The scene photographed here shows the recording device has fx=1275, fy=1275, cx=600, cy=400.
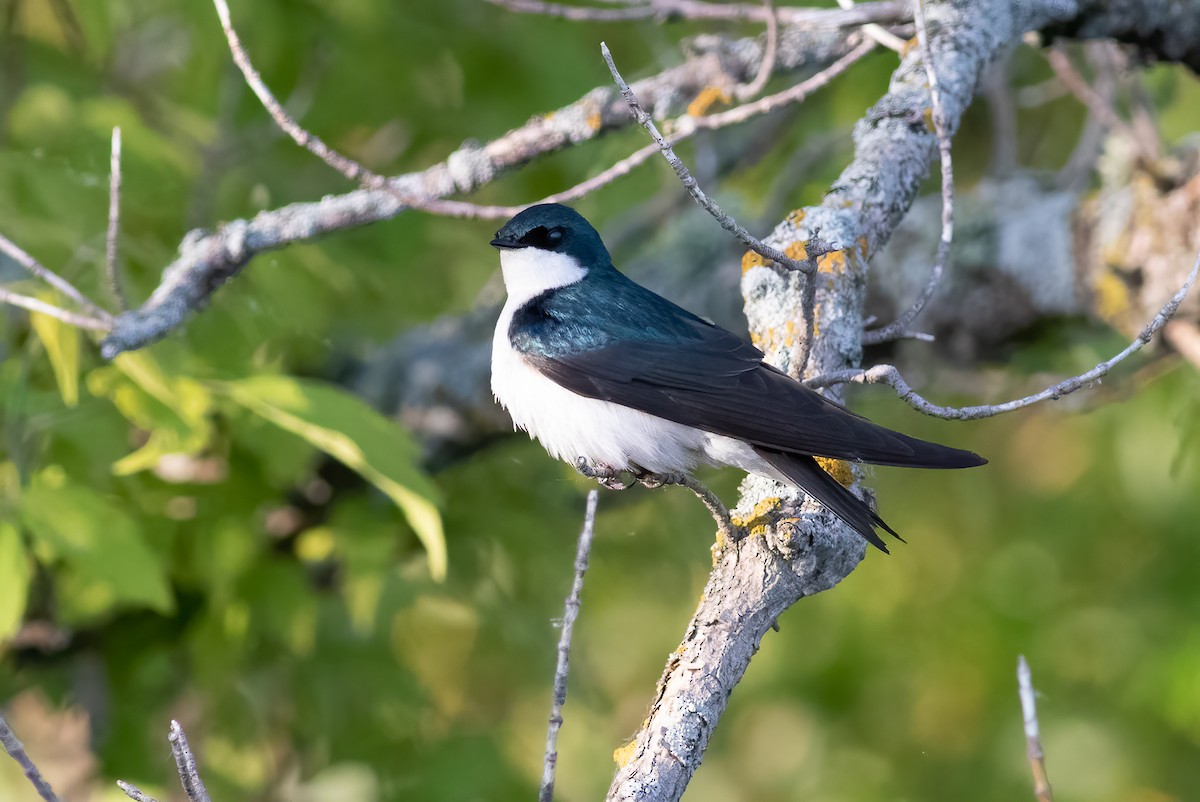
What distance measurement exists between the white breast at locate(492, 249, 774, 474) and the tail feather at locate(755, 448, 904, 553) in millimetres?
226

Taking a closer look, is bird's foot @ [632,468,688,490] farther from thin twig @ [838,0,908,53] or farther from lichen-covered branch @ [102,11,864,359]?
thin twig @ [838,0,908,53]

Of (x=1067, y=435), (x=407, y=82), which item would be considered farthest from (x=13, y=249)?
(x=1067, y=435)

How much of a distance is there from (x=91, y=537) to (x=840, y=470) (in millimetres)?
1624

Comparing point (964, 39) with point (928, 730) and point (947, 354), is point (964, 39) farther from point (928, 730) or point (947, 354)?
point (928, 730)

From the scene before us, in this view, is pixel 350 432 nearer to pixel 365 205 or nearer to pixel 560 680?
pixel 365 205

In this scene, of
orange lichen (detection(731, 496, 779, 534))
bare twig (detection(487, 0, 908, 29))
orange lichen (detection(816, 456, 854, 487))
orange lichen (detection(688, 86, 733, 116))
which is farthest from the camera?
orange lichen (detection(688, 86, 733, 116))

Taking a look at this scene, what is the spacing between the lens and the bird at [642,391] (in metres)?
2.30

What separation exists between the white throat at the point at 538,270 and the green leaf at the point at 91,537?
1102 mm

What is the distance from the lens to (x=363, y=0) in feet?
13.4

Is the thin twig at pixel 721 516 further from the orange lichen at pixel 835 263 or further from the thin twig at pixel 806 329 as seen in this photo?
the orange lichen at pixel 835 263

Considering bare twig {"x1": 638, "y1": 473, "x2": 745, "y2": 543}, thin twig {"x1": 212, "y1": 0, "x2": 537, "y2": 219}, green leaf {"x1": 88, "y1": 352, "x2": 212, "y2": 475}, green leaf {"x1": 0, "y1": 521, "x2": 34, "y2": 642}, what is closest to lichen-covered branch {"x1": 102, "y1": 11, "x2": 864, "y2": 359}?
thin twig {"x1": 212, "y1": 0, "x2": 537, "y2": 219}

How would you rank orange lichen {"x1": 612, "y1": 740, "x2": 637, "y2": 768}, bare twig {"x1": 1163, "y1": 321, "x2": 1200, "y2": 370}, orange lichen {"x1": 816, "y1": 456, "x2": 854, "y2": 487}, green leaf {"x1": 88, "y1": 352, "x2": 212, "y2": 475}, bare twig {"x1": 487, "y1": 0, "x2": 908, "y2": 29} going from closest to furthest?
orange lichen {"x1": 612, "y1": 740, "x2": 637, "y2": 768} < orange lichen {"x1": 816, "y1": 456, "x2": 854, "y2": 487} < green leaf {"x1": 88, "y1": 352, "x2": 212, "y2": 475} < bare twig {"x1": 487, "y1": 0, "x2": 908, "y2": 29} < bare twig {"x1": 1163, "y1": 321, "x2": 1200, "y2": 370}

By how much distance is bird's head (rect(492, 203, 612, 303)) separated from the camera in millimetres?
3314

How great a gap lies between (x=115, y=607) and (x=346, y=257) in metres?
1.33
